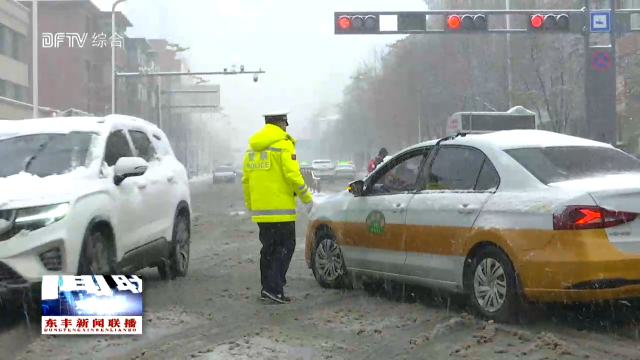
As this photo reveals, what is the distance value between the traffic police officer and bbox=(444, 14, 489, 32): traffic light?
14.4 meters

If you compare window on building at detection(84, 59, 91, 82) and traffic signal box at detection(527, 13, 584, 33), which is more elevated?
window on building at detection(84, 59, 91, 82)

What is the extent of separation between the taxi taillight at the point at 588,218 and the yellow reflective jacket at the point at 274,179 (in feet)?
8.44

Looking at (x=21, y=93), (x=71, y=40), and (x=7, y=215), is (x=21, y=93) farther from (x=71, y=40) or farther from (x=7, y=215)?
(x=7, y=215)

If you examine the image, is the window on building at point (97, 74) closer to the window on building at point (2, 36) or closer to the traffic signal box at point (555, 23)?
the window on building at point (2, 36)

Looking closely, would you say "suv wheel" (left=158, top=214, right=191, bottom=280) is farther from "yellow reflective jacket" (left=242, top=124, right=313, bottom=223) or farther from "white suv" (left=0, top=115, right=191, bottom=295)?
"yellow reflective jacket" (left=242, top=124, right=313, bottom=223)

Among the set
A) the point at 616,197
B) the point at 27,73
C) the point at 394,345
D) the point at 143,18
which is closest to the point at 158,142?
the point at 394,345

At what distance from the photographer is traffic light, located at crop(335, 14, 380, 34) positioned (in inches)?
835

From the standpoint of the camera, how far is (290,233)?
7785mm

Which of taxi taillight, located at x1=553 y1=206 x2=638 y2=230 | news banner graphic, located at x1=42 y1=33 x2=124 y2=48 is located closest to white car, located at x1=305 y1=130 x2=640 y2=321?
taxi taillight, located at x1=553 y1=206 x2=638 y2=230

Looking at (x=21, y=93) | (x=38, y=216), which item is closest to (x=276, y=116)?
(x=38, y=216)

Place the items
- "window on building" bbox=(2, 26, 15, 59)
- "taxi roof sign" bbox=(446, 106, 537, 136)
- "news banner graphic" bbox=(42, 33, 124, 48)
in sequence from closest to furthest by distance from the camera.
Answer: "taxi roof sign" bbox=(446, 106, 537, 136) < "window on building" bbox=(2, 26, 15, 59) < "news banner graphic" bbox=(42, 33, 124, 48)

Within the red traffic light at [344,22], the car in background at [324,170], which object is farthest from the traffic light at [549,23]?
the car in background at [324,170]

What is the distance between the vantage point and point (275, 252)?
7777 millimetres

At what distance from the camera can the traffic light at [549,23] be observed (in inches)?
824
